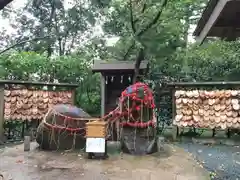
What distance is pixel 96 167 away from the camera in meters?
4.30

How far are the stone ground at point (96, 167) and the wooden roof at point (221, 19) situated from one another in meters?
1.93

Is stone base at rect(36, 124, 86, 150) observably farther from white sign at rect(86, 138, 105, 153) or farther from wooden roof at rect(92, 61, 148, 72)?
wooden roof at rect(92, 61, 148, 72)

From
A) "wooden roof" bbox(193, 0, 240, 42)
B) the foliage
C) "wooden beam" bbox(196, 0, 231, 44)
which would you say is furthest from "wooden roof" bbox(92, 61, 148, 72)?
"wooden beam" bbox(196, 0, 231, 44)

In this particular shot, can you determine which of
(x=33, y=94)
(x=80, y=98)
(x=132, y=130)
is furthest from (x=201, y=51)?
(x=33, y=94)

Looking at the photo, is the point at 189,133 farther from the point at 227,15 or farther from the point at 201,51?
the point at 227,15

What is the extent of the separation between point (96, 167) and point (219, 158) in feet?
7.25

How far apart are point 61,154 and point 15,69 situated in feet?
12.5

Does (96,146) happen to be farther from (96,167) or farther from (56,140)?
(56,140)

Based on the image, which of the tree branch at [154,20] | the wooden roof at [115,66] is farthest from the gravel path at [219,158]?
the tree branch at [154,20]

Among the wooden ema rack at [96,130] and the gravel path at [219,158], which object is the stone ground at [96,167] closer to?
the gravel path at [219,158]

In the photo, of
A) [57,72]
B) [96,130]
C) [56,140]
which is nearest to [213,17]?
[96,130]

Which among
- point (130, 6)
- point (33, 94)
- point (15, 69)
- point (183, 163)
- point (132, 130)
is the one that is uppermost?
point (130, 6)

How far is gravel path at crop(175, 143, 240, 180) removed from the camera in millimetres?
4027

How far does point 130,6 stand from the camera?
8406mm
